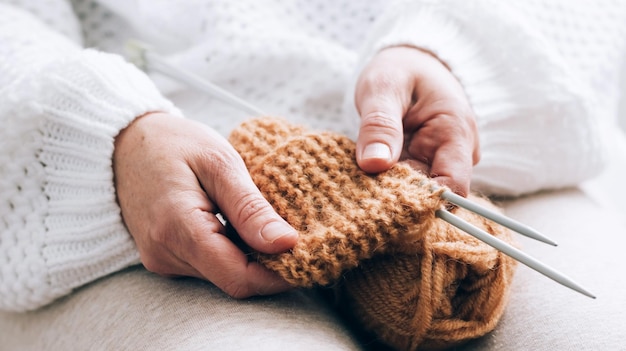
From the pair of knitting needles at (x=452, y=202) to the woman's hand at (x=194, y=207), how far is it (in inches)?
6.1

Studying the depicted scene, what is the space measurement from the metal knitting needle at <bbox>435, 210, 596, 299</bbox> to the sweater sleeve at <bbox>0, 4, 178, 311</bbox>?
38cm

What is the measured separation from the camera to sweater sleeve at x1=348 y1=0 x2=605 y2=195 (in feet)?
2.52

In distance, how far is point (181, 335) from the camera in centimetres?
53

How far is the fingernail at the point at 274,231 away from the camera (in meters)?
0.52

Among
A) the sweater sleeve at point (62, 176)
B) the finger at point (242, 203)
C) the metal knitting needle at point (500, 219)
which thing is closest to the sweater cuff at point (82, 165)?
the sweater sleeve at point (62, 176)

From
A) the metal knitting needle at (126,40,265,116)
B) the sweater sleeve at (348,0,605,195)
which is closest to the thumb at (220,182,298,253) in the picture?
the metal knitting needle at (126,40,265,116)

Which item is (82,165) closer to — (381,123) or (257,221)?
(257,221)

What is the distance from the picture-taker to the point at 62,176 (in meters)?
0.65

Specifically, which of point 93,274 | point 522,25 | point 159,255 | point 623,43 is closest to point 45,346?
point 93,274

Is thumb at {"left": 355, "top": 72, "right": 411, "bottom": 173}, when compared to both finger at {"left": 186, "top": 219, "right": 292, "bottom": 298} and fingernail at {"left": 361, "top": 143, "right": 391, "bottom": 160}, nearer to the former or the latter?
fingernail at {"left": 361, "top": 143, "right": 391, "bottom": 160}

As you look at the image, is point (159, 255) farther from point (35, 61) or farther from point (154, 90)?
point (35, 61)

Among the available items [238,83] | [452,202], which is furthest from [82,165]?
[452,202]

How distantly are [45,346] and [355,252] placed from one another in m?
0.42

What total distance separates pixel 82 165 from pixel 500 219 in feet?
1.58
